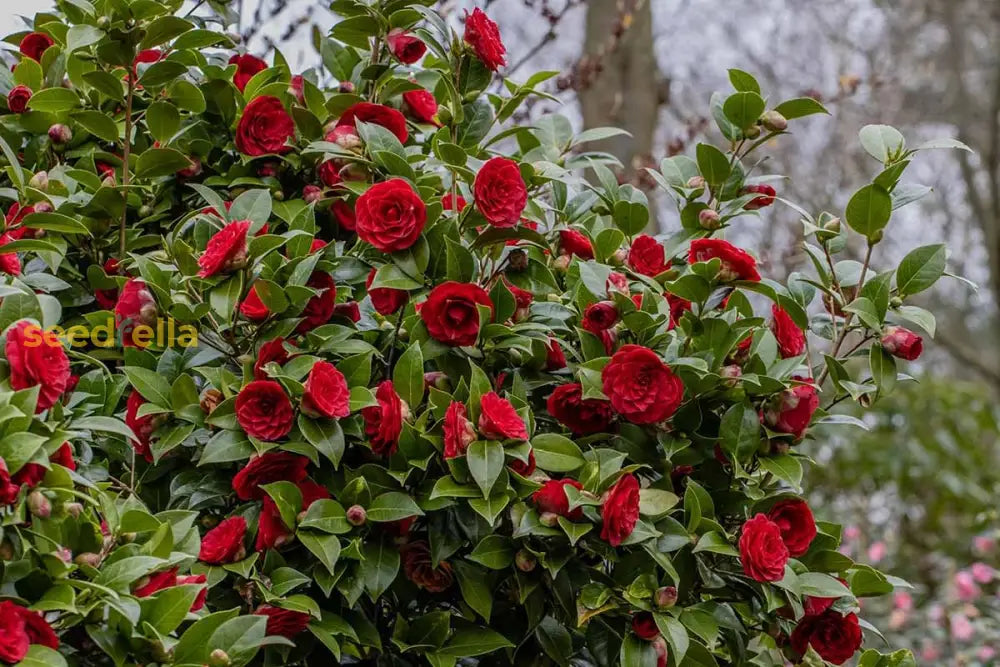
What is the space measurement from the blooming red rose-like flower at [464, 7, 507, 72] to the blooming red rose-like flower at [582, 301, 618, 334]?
1.30 ft

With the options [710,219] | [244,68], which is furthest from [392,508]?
[244,68]

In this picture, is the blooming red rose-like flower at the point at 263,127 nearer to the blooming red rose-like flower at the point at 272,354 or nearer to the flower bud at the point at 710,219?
the blooming red rose-like flower at the point at 272,354

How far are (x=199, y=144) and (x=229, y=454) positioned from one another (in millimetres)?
630

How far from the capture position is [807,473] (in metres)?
6.14

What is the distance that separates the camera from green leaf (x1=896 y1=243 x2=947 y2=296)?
1426mm

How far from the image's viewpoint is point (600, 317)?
1.41 metres

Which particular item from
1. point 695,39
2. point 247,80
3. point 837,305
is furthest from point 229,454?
point 695,39

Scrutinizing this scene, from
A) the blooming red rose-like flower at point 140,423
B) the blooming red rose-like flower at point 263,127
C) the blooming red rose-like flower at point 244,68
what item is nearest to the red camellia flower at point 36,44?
the blooming red rose-like flower at point 244,68

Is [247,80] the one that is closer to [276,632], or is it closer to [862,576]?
[276,632]

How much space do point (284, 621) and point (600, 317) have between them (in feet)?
1.87

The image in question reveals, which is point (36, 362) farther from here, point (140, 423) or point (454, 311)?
point (454, 311)

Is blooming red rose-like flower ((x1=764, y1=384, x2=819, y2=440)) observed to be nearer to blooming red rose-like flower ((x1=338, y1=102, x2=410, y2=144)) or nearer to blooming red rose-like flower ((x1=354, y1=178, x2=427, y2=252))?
blooming red rose-like flower ((x1=354, y1=178, x2=427, y2=252))

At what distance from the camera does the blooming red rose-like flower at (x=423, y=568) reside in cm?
135

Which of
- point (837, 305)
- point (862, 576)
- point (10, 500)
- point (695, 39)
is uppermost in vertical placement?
point (695, 39)
